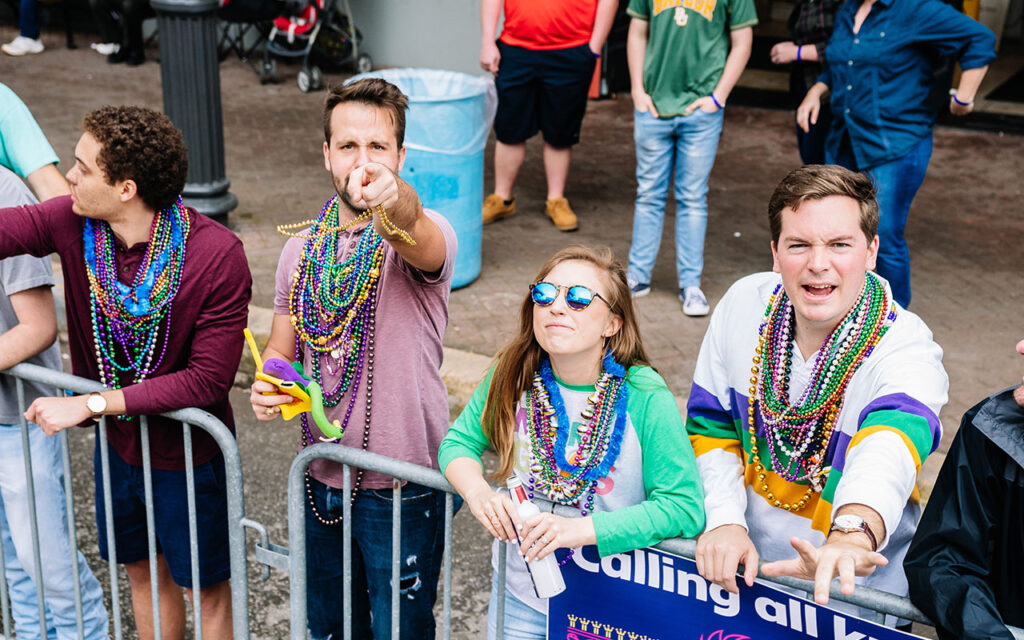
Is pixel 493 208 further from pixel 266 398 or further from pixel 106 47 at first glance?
pixel 106 47

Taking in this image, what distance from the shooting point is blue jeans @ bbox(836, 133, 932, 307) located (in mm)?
4953

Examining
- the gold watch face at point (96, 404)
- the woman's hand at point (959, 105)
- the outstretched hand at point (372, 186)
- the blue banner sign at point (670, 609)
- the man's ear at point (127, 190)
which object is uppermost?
the outstretched hand at point (372, 186)

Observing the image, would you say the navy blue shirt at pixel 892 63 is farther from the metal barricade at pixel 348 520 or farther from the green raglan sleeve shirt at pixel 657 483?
the metal barricade at pixel 348 520

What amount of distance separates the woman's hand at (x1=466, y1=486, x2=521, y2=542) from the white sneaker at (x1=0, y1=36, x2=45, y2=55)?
11.0m

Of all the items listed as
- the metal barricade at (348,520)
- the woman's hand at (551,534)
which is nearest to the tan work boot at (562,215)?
the metal barricade at (348,520)

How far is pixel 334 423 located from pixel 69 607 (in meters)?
1.26

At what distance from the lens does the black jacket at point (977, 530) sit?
2.09 meters

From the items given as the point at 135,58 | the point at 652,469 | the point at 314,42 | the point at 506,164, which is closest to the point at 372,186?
the point at 652,469

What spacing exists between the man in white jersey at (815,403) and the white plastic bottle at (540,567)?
0.31m

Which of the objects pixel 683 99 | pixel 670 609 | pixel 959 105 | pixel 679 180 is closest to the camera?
pixel 670 609

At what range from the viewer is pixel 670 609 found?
2.38 meters

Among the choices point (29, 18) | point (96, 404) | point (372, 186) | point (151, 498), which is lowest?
point (29, 18)

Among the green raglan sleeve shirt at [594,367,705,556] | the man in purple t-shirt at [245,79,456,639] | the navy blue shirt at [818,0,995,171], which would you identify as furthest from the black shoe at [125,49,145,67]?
the green raglan sleeve shirt at [594,367,705,556]

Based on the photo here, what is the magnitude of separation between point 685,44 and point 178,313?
329 centimetres
